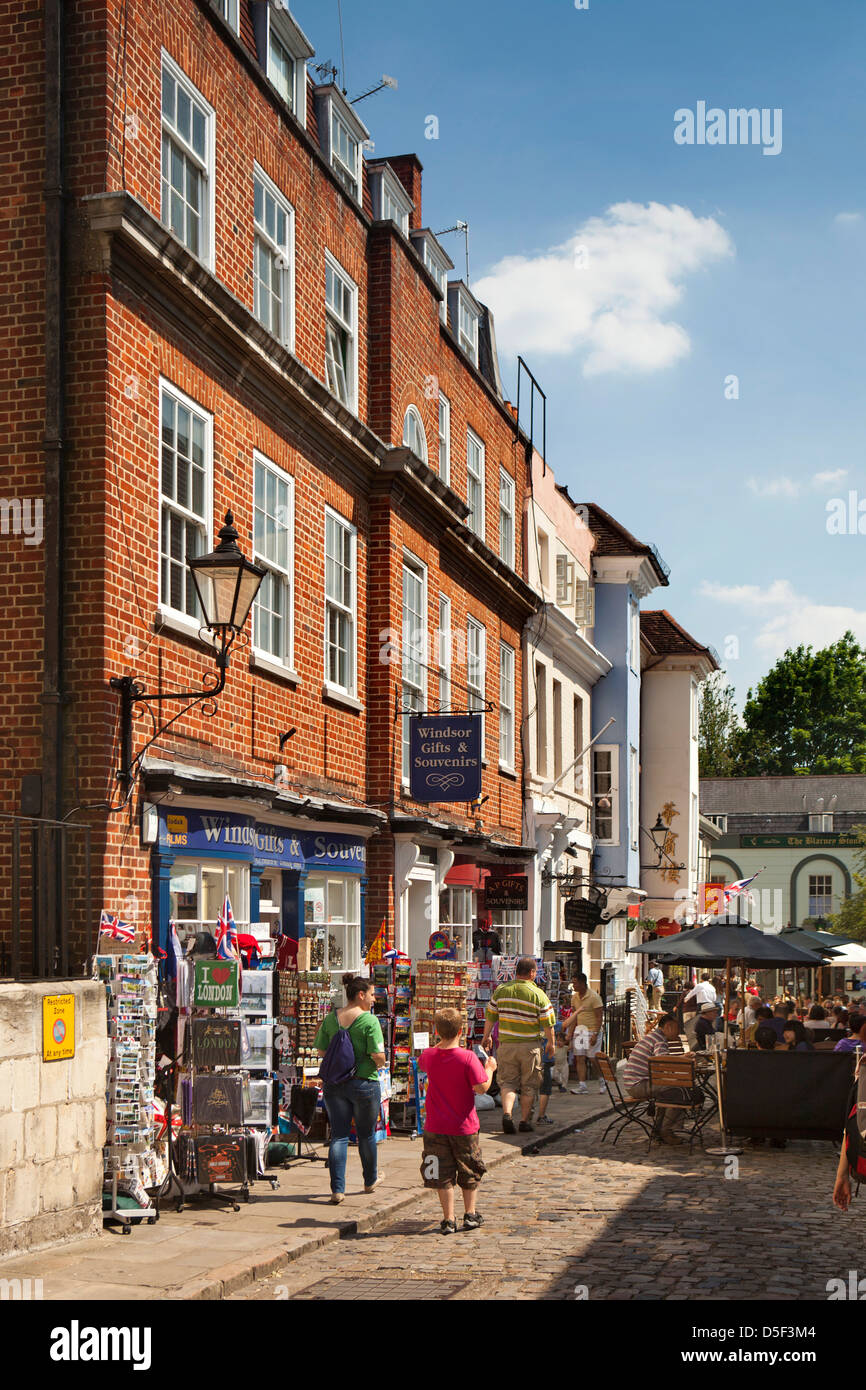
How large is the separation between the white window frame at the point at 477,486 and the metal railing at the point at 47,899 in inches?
505

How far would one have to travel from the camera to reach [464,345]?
933 inches

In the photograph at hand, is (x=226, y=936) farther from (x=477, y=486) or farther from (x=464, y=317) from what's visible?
(x=464, y=317)

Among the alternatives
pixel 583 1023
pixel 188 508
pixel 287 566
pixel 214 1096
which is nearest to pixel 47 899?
pixel 214 1096

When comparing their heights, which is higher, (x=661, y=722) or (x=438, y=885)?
(x=661, y=722)

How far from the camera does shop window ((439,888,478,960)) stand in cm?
2145

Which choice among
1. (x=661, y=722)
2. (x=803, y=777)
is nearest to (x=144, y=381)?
(x=661, y=722)

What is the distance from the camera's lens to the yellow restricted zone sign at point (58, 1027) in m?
9.35

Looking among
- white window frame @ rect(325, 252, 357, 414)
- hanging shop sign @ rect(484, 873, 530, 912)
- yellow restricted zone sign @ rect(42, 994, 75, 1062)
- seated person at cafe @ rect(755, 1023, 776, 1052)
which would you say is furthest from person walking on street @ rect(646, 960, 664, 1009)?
yellow restricted zone sign @ rect(42, 994, 75, 1062)

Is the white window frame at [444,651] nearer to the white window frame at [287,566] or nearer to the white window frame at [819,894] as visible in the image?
the white window frame at [287,566]

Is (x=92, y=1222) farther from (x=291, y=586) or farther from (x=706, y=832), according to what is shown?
(x=706, y=832)

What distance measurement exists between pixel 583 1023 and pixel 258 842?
28.8 ft

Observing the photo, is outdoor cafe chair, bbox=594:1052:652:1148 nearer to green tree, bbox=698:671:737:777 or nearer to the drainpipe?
the drainpipe

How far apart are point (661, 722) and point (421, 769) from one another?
84.1ft

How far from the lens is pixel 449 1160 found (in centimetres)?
1042
